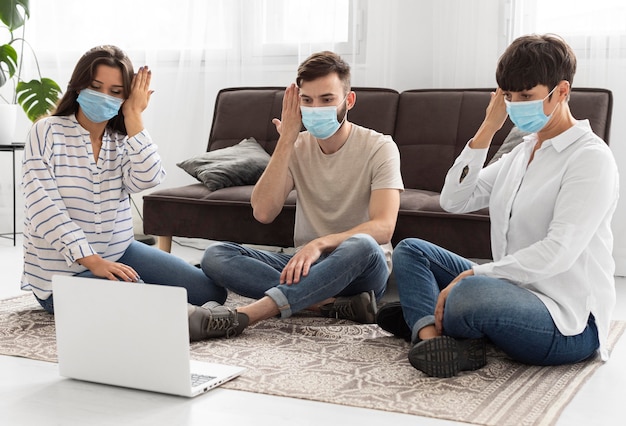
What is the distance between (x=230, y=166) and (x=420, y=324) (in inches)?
62.6

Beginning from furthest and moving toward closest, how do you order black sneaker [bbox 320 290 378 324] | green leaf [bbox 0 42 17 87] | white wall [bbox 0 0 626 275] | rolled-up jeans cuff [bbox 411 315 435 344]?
green leaf [bbox 0 42 17 87], white wall [bbox 0 0 626 275], black sneaker [bbox 320 290 378 324], rolled-up jeans cuff [bbox 411 315 435 344]

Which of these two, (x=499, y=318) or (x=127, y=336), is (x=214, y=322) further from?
(x=499, y=318)

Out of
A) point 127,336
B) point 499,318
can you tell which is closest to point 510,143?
point 499,318

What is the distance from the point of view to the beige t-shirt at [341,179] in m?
2.74

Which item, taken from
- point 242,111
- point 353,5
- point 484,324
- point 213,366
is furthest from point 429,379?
point 353,5

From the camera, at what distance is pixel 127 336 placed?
1979mm

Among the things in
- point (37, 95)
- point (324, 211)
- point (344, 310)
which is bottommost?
point (344, 310)

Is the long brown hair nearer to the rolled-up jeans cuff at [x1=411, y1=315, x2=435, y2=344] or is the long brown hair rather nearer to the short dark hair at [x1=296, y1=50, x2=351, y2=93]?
the short dark hair at [x1=296, y1=50, x2=351, y2=93]

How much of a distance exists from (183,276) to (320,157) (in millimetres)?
584

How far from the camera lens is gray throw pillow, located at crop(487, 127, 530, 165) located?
327cm

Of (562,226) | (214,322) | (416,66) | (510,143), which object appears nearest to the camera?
(562,226)

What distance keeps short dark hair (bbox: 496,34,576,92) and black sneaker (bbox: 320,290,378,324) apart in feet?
2.86

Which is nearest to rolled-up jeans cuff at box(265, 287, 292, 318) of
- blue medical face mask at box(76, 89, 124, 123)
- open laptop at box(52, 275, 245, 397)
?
open laptop at box(52, 275, 245, 397)

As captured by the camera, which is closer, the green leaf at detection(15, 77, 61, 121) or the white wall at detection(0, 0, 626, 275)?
the white wall at detection(0, 0, 626, 275)
